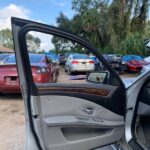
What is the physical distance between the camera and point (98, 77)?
3324mm

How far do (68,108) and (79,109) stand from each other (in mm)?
117

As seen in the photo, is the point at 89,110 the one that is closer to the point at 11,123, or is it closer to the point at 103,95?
the point at 103,95

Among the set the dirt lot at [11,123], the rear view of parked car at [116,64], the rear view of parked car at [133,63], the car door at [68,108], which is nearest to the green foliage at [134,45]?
the rear view of parked car at [133,63]

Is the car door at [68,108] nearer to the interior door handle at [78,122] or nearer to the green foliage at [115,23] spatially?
the interior door handle at [78,122]

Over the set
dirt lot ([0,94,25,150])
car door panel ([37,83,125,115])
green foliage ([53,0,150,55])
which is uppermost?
green foliage ([53,0,150,55])

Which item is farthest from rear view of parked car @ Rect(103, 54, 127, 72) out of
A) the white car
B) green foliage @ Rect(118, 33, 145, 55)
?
green foliage @ Rect(118, 33, 145, 55)

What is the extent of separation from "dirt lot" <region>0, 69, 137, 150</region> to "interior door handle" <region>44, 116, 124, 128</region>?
756 millimetres

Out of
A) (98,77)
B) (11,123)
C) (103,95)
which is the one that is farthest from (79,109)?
(11,123)

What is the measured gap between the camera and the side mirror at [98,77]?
3.19 m

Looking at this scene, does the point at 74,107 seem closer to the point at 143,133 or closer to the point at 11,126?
the point at 143,133

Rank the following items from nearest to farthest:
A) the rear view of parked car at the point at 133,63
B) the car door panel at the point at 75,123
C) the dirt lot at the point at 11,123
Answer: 1. the car door panel at the point at 75,123
2. the dirt lot at the point at 11,123
3. the rear view of parked car at the point at 133,63

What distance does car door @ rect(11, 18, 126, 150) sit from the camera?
8.38ft

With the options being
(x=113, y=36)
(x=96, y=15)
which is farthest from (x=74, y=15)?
(x=113, y=36)

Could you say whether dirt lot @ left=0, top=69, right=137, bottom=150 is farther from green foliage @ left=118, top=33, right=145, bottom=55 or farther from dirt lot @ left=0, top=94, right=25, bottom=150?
green foliage @ left=118, top=33, right=145, bottom=55
